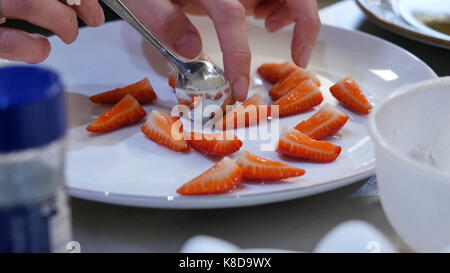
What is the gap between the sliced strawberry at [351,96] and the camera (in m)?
0.92

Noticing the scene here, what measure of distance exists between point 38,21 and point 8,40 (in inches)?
2.3

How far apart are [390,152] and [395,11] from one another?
35.9 inches

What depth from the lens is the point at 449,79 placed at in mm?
579

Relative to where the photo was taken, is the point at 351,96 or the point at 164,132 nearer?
the point at 164,132

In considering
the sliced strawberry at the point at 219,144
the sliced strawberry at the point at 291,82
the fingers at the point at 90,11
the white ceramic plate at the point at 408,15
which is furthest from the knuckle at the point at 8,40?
the white ceramic plate at the point at 408,15

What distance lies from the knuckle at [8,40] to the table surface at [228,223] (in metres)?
0.31

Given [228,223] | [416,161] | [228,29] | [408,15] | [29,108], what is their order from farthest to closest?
1. [408,15]
2. [228,29]
3. [228,223]
4. [416,161]
5. [29,108]

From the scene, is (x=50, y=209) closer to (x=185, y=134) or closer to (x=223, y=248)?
(x=223, y=248)

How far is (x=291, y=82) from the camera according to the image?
1.00 metres

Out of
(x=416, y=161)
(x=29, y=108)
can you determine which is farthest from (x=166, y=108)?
(x=29, y=108)

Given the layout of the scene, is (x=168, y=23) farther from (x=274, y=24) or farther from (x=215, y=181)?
(x=215, y=181)

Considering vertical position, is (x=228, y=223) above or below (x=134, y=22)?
below

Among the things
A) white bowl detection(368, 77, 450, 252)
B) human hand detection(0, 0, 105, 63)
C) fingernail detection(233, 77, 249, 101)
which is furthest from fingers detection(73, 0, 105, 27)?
white bowl detection(368, 77, 450, 252)

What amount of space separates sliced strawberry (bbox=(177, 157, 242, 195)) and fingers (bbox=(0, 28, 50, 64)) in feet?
1.26
